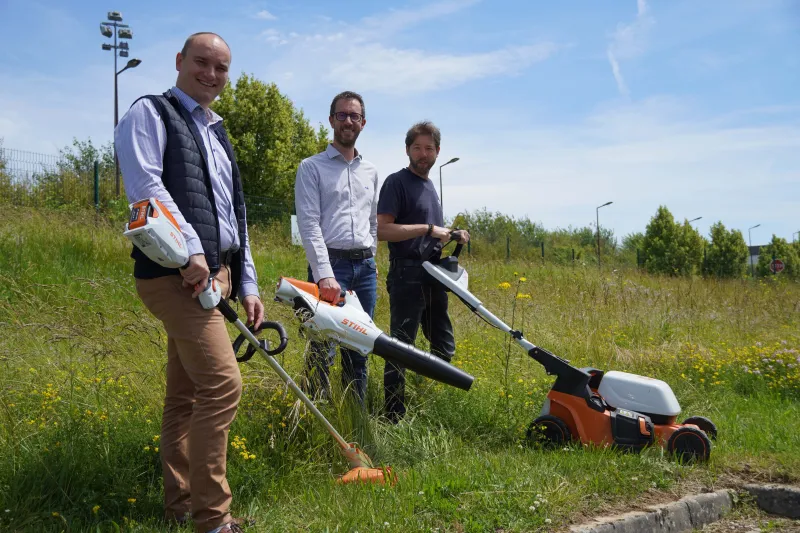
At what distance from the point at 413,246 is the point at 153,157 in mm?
2343

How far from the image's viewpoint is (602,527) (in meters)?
3.13

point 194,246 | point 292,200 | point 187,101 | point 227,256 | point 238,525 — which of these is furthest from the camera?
point 292,200

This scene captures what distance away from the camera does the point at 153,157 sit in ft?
8.93

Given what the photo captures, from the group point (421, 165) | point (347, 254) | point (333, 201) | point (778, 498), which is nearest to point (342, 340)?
point (347, 254)

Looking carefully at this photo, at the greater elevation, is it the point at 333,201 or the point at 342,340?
the point at 333,201

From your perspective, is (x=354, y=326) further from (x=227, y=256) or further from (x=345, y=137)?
(x=345, y=137)

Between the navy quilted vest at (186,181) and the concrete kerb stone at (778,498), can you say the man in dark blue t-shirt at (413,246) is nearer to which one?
the navy quilted vest at (186,181)

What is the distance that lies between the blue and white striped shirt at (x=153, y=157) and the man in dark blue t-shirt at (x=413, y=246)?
184 centimetres

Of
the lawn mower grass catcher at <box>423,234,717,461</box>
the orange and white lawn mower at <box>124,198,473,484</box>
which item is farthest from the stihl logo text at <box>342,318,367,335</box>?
the lawn mower grass catcher at <box>423,234,717,461</box>

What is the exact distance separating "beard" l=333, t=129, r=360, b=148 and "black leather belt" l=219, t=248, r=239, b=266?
4.55 feet

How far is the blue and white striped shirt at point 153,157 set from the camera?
2648 mm

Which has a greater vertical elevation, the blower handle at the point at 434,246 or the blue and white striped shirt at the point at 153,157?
the blue and white striped shirt at the point at 153,157

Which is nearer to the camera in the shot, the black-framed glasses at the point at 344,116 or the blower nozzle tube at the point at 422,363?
the blower nozzle tube at the point at 422,363

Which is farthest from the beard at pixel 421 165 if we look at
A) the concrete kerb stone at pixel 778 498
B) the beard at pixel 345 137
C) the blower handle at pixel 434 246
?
the concrete kerb stone at pixel 778 498
